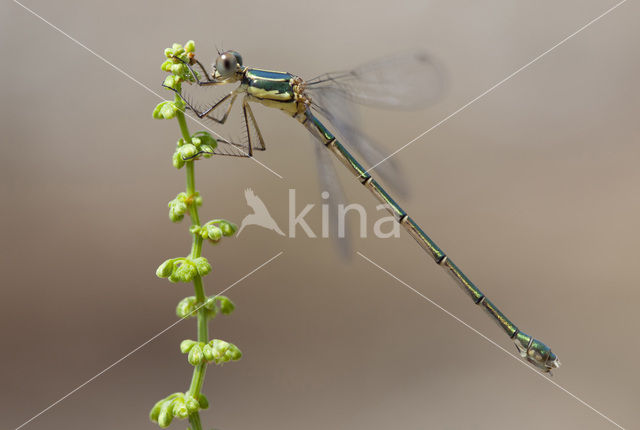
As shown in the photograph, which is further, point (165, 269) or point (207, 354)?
point (165, 269)

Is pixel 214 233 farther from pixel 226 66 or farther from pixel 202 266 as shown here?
pixel 226 66

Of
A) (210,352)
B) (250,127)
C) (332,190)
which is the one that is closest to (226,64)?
(250,127)

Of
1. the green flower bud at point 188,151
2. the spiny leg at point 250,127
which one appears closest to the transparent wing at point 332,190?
the spiny leg at point 250,127

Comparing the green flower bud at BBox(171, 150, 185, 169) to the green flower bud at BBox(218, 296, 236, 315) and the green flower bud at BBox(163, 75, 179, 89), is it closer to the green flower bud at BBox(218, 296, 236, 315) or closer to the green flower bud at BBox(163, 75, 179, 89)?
the green flower bud at BBox(163, 75, 179, 89)

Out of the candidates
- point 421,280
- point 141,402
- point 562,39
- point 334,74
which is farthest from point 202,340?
point 562,39

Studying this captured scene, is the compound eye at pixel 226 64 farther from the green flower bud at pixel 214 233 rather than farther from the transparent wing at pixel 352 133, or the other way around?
the green flower bud at pixel 214 233
